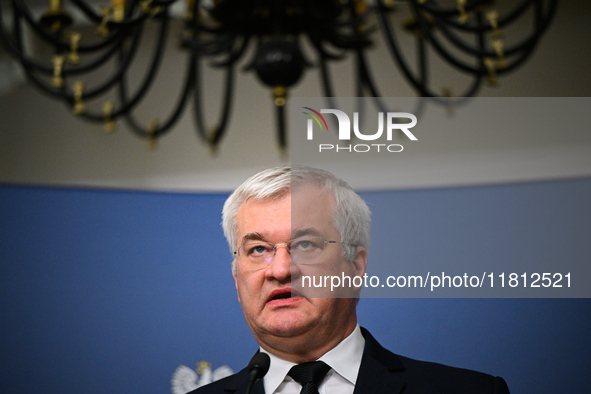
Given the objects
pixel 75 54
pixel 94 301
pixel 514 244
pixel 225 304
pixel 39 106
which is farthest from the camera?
pixel 39 106

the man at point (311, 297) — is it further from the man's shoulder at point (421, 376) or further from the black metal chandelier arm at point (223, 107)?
the black metal chandelier arm at point (223, 107)

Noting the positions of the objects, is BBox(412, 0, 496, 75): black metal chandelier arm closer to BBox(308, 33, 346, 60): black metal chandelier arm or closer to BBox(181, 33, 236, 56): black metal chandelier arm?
BBox(308, 33, 346, 60): black metal chandelier arm

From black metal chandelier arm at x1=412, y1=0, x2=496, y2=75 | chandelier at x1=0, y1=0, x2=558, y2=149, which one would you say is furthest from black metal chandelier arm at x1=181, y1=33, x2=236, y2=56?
black metal chandelier arm at x1=412, y1=0, x2=496, y2=75

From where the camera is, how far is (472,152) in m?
1.74

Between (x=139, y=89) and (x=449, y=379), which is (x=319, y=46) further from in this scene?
(x=449, y=379)

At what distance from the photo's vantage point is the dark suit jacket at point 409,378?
1.38m

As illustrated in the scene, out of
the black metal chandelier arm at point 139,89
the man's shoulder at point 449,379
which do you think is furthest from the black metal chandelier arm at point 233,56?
the man's shoulder at point 449,379

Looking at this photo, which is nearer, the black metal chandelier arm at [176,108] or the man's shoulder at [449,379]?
the man's shoulder at [449,379]

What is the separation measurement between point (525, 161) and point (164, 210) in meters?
1.33

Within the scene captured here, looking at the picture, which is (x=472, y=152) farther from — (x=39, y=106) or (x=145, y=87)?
(x=39, y=106)

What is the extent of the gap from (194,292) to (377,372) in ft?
2.98

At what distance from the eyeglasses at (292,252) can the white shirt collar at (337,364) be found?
0.70ft

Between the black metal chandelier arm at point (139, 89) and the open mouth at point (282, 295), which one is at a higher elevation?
the black metal chandelier arm at point (139, 89)

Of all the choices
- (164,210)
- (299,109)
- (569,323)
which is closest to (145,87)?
(299,109)
